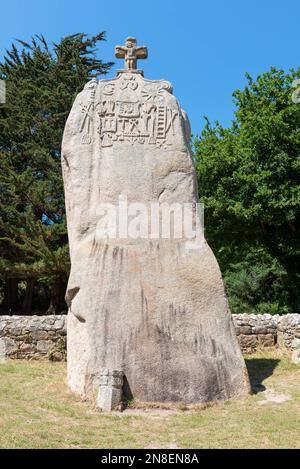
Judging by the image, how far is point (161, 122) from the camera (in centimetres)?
823

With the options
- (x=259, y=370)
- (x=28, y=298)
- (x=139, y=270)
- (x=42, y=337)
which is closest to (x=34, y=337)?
(x=42, y=337)

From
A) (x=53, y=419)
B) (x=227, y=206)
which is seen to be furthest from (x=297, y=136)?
(x=53, y=419)

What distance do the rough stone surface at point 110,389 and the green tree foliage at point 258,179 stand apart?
1161 centimetres

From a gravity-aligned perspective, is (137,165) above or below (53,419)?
above

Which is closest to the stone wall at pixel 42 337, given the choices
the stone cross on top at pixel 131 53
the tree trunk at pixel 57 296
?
the stone cross on top at pixel 131 53

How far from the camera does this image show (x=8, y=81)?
23.8 metres

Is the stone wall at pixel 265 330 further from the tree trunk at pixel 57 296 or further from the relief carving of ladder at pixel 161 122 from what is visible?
the tree trunk at pixel 57 296

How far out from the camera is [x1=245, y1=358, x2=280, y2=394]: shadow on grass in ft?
27.5

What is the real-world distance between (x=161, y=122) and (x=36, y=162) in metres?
14.6

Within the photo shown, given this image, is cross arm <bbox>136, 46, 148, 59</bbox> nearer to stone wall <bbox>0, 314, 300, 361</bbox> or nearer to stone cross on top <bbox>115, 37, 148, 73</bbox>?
stone cross on top <bbox>115, 37, 148, 73</bbox>

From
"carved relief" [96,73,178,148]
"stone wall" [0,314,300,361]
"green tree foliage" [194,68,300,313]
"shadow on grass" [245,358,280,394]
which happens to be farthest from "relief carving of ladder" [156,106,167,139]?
"green tree foliage" [194,68,300,313]

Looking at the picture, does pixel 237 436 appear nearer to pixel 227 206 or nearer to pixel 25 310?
pixel 227 206

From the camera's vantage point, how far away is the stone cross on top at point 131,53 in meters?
8.70
